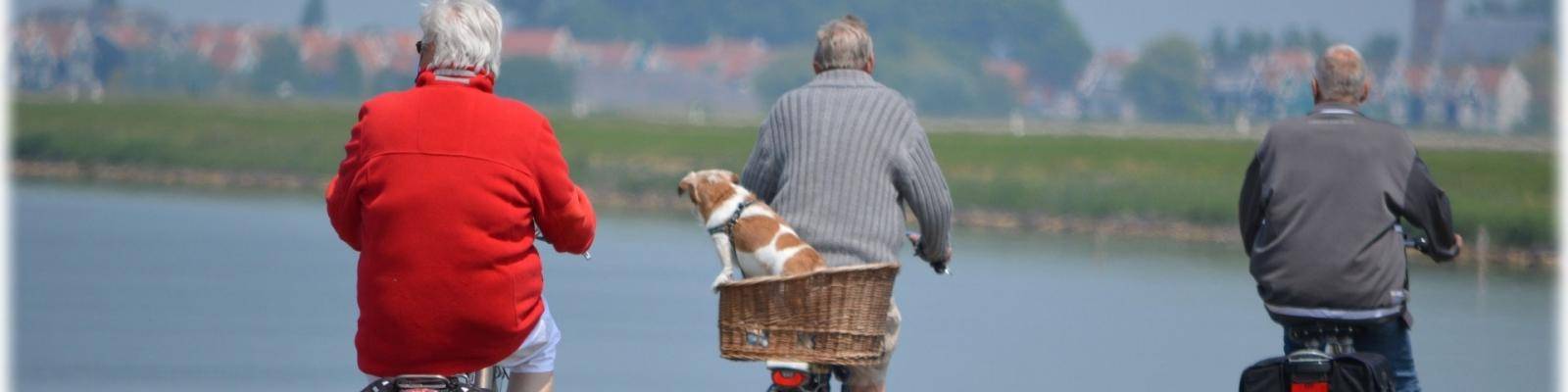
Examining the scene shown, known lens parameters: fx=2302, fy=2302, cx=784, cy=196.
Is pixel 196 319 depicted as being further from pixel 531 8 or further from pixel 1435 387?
pixel 531 8

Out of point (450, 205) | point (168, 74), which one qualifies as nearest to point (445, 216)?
point (450, 205)

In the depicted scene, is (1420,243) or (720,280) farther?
(1420,243)

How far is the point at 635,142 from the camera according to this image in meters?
48.9

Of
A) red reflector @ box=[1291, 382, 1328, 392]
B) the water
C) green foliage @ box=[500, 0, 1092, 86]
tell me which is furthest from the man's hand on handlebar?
green foliage @ box=[500, 0, 1092, 86]

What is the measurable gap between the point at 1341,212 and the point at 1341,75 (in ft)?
1.09

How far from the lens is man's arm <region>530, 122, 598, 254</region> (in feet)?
13.7

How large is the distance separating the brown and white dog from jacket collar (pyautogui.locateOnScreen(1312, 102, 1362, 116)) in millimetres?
1246

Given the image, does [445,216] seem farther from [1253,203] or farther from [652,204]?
[652,204]

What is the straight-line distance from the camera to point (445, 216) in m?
4.07

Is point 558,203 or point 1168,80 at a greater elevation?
point 558,203

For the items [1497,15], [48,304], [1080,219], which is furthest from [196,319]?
[1497,15]

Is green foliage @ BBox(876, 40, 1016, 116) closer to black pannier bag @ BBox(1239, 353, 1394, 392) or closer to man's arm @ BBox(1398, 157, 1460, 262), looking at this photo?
man's arm @ BBox(1398, 157, 1460, 262)

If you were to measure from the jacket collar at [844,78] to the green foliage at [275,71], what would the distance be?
277 ft

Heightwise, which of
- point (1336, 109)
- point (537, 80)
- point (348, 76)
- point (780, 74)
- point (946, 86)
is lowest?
point (946, 86)
